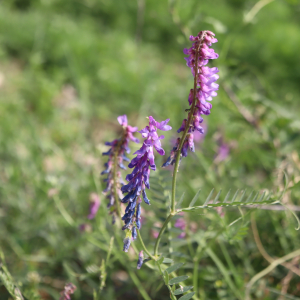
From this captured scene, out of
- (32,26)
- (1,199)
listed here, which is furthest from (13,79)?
(1,199)

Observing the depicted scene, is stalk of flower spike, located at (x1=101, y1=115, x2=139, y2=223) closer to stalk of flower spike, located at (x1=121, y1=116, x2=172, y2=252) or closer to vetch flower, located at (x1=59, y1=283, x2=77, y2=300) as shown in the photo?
stalk of flower spike, located at (x1=121, y1=116, x2=172, y2=252)

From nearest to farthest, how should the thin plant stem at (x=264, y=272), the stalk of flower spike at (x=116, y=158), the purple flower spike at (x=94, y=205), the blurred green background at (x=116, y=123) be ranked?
the stalk of flower spike at (x=116, y=158) → the thin plant stem at (x=264, y=272) → the purple flower spike at (x=94, y=205) → the blurred green background at (x=116, y=123)

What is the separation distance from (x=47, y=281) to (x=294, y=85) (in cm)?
391

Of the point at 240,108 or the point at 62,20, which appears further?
Result: the point at 62,20

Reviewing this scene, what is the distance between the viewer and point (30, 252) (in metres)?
1.96

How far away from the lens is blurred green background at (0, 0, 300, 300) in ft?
5.96

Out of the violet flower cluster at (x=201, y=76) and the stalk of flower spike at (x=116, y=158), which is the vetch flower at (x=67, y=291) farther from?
the violet flower cluster at (x=201, y=76)

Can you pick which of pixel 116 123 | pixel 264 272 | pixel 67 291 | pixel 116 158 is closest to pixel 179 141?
pixel 116 158

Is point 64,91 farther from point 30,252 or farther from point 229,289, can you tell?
point 229,289

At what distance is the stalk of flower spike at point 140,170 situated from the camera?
0.96m

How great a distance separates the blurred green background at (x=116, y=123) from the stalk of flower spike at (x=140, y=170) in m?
0.42

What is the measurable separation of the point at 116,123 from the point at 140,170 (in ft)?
8.96

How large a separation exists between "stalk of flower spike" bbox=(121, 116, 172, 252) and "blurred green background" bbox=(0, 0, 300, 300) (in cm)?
42

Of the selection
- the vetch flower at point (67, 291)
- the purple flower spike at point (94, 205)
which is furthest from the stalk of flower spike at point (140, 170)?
the purple flower spike at point (94, 205)
